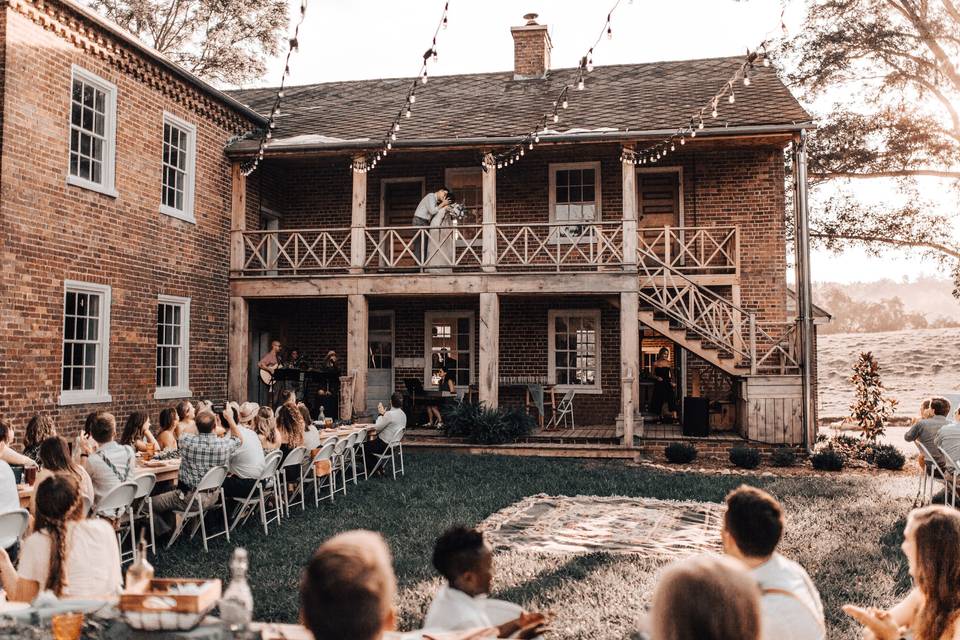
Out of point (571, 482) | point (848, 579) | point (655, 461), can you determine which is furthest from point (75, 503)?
point (655, 461)

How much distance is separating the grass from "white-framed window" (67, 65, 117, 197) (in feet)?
19.4

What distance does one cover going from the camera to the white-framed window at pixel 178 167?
43.7ft

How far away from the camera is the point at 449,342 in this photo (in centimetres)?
1728

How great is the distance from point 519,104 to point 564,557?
11790 millimetres

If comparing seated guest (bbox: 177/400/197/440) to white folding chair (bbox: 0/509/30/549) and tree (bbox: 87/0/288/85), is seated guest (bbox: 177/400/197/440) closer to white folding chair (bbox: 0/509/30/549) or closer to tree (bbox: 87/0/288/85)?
white folding chair (bbox: 0/509/30/549)

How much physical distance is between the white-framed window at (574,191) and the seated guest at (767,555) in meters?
13.6

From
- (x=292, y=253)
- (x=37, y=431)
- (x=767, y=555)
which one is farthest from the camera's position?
(x=292, y=253)

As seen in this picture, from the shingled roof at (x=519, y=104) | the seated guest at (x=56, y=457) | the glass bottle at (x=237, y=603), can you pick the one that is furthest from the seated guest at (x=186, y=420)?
the glass bottle at (x=237, y=603)

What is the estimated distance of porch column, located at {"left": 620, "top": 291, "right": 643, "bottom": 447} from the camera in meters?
13.3

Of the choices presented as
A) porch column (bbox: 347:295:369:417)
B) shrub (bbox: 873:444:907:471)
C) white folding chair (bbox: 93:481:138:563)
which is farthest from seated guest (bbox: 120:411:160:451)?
shrub (bbox: 873:444:907:471)

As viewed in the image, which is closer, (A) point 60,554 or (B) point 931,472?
(A) point 60,554

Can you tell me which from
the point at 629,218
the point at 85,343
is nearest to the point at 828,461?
the point at 629,218

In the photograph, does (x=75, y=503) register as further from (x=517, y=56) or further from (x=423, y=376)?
(x=517, y=56)

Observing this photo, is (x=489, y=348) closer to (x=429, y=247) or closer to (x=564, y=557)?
(x=429, y=247)
